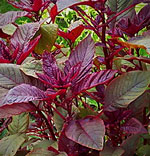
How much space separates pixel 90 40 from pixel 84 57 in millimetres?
36

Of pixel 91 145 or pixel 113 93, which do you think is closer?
pixel 91 145

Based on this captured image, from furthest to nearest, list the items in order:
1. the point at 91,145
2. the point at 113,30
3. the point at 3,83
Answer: the point at 113,30
the point at 3,83
the point at 91,145

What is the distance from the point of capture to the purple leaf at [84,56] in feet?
1.92

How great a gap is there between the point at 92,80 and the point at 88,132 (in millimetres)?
96

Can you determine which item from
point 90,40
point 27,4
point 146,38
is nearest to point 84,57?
point 90,40

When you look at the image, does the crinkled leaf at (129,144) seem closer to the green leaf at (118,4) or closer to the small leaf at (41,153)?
the small leaf at (41,153)

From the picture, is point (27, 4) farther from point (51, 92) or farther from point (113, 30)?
point (51, 92)

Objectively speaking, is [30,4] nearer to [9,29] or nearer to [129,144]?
[9,29]

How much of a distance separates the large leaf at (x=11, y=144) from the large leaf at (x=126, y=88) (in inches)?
8.5

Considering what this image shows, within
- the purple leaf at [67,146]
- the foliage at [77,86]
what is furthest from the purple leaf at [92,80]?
the purple leaf at [67,146]

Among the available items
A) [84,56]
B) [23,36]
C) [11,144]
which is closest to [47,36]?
[23,36]

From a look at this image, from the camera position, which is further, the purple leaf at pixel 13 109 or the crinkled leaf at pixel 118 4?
the crinkled leaf at pixel 118 4

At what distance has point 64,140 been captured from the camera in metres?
0.61

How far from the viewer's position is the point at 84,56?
61 cm
